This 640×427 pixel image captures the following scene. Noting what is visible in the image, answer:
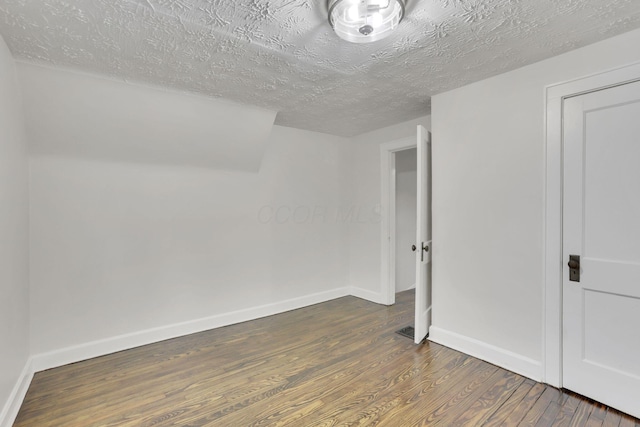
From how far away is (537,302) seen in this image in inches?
86.3

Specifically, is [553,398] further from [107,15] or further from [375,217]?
[107,15]

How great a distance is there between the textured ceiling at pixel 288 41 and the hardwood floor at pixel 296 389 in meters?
2.29

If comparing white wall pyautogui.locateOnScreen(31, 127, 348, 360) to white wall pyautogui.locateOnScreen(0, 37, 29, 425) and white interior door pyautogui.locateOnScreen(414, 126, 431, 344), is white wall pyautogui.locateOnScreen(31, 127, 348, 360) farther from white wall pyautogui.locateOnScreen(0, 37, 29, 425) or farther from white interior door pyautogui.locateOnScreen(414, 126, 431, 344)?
white interior door pyautogui.locateOnScreen(414, 126, 431, 344)

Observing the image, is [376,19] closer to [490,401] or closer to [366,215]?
[490,401]

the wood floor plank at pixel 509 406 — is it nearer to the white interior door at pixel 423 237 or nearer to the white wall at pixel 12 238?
the white interior door at pixel 423 237

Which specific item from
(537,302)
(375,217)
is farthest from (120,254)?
(537,302)

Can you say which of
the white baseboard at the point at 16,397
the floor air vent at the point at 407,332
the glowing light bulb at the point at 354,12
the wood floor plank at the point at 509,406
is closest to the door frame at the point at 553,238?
the wood floor plank at the point at 509,406

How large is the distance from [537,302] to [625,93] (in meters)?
1.46

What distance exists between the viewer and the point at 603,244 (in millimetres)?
1933

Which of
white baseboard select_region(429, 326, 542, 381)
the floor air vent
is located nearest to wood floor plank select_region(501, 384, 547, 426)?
white baseboard select_region(429, 326, 542, 381)

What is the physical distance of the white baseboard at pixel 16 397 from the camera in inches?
67.7

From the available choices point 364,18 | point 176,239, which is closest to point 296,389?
point 176,239

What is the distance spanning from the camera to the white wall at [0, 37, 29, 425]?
173cm

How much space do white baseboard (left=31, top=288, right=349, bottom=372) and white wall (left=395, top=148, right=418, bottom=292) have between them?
1.42 m
